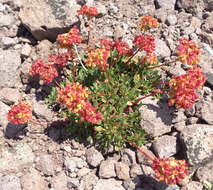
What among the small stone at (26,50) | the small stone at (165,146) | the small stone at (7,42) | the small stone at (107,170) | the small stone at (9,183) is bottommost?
the small stone at (9,183)

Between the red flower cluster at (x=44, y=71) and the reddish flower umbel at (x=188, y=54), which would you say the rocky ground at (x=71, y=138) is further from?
the reddish flower umbel at (x=188, y=54)

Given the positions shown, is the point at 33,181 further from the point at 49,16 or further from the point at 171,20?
the point at 171,20

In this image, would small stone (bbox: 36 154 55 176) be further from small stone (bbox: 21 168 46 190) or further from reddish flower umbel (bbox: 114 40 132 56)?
reddish flower umbel (bbox: 114 40 132 56)

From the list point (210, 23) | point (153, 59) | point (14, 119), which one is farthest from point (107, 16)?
point (14, 119)

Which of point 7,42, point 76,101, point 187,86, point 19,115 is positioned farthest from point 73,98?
point 7,42

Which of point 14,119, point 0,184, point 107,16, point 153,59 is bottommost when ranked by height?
point 0,184

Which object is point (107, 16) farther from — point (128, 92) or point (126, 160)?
point (126, 160)

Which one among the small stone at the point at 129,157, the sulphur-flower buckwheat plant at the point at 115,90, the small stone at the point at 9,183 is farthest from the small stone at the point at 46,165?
the small stone at the point at 129,157
